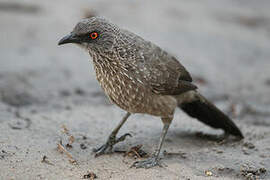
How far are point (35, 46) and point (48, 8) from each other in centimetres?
197

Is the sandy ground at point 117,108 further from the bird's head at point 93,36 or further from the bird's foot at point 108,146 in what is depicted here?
the bird's head at point 93,36

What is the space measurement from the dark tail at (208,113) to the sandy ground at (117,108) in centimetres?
20

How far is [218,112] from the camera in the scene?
5.84 m

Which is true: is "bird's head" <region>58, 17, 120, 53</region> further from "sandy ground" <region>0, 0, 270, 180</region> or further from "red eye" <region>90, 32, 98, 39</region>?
"sandy ground" <region>0, 0, 270, 180</region>

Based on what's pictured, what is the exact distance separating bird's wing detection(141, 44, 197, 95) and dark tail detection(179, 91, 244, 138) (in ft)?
1.37

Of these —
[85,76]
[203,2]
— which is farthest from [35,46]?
[203,2]

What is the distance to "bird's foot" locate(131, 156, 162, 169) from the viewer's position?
4.61 metres

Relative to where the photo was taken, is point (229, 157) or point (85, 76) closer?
point (229, 157)

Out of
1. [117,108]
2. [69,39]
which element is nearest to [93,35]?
[69,39]

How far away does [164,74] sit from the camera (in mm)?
5129

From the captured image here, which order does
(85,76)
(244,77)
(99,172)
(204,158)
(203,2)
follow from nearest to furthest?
(99,172)
(204,158)
(85,76)
(244,77)
(203,2)

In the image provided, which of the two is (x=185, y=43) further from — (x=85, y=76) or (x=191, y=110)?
(x=191, y=110)

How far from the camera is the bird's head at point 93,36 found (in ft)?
15.9

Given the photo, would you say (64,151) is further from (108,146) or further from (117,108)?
(117,108)
